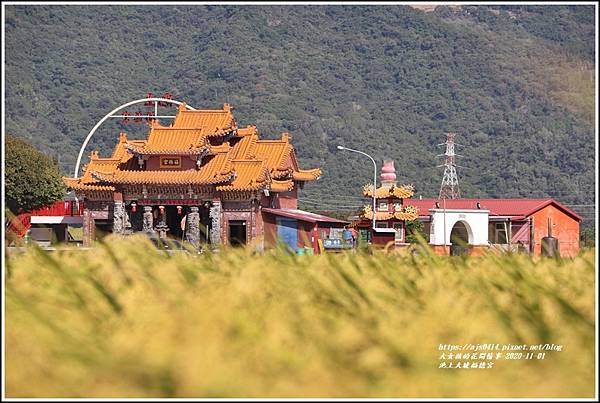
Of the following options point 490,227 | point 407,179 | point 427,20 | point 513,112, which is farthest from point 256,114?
point 490,227

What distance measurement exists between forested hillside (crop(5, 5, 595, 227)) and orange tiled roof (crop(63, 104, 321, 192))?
6138 cm

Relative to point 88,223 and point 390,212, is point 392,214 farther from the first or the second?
point 88,223

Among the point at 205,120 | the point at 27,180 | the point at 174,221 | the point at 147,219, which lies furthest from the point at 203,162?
the point at 27,180

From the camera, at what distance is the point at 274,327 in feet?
24.6

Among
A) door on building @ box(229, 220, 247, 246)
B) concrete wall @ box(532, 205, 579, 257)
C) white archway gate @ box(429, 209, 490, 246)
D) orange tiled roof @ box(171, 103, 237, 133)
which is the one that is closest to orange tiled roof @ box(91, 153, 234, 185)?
orange tiled roof @ box(171, 103, 237, 133)

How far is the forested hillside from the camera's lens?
148 metres

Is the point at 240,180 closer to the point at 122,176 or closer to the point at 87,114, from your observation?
the point at 122,176

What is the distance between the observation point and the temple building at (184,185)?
58.0m

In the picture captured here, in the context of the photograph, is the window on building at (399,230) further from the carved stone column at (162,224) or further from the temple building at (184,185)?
the carved stone column at (162,224)

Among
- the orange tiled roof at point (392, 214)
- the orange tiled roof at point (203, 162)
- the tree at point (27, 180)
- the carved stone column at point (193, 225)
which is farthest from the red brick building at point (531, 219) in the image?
the tree at point (27, 180)

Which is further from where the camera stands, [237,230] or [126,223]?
[126,223]

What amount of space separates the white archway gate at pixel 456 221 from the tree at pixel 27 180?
22.1 metres

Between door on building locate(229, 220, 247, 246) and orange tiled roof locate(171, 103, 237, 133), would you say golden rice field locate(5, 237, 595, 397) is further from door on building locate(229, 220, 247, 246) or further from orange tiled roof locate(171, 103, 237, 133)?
orange tiled roof locate(171, 103, 237, 133)

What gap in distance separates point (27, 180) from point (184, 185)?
11361 mm
